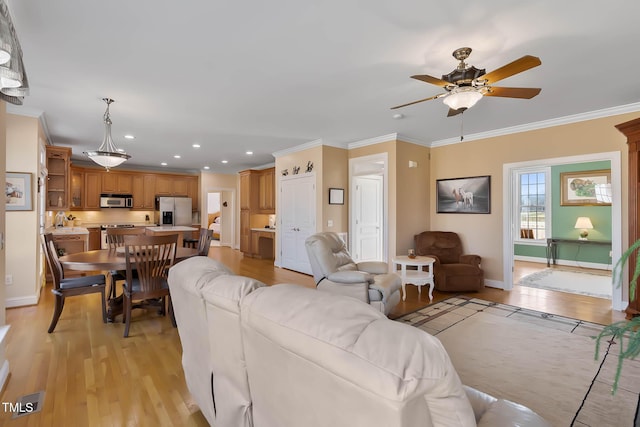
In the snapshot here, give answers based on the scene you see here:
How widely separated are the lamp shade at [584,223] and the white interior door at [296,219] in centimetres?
573

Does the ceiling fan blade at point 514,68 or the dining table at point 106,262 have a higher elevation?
the ceiling fan blade at point 514,68

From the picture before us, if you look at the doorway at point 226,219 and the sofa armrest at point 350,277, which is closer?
the sofa armrest at point 350,277

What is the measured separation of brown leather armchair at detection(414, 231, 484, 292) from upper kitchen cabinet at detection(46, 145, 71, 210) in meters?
6.30

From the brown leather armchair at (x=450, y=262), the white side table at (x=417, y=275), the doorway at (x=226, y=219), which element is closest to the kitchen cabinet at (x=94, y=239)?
the doorway at (x=226, y=219)

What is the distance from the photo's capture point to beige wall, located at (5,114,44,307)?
13.0 feet

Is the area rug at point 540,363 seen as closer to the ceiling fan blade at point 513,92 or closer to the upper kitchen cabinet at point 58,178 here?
the ceiling fan blade at point 513,92

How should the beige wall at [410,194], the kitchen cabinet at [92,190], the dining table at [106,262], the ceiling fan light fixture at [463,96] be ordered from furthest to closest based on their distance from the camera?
the kitchen cabinet at [92,190] < the beige wall at [410,194] < the dining table at [106,262] < the ceiling fan light fixture at [463,96]

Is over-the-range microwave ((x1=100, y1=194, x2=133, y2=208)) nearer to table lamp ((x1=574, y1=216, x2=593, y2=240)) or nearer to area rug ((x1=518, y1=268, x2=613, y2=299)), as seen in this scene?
area rug ((x1=518, y1=268, x2=613, y2=299))

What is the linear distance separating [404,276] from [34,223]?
5002mm

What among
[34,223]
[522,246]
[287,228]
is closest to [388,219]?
[287,228]

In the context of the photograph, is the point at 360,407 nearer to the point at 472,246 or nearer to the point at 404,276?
the point at 404,276

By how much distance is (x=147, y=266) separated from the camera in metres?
3.14

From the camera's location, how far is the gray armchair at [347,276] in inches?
133

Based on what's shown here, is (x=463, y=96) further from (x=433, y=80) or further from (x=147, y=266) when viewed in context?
(x=147, y=266)
